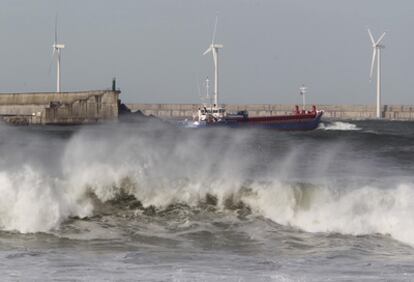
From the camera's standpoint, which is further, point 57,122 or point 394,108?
point 394,108

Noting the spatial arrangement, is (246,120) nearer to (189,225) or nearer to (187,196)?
(187,196)

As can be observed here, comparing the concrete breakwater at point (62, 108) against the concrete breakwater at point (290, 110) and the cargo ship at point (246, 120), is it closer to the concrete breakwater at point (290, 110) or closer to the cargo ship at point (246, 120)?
the cargo ship at point (246, 120)

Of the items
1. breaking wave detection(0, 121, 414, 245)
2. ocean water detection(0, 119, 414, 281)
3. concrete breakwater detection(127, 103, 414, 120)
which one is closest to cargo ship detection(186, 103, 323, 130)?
ocean water detection(0, 119, 414, 281)

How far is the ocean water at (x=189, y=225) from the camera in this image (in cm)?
1213

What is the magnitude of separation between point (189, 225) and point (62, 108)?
68951 mm

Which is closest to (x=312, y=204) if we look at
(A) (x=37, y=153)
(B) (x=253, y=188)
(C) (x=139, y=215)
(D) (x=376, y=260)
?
(B) (x=253, y=188)

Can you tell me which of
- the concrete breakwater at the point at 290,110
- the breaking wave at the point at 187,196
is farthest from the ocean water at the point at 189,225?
the concrete breakwater at the point at 290,110

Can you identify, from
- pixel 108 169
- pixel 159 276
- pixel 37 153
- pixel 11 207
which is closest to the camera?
pixel 159 276

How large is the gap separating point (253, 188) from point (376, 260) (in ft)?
19.9

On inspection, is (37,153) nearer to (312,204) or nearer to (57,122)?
(312,204)

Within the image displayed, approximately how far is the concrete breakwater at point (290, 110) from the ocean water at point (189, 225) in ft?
463

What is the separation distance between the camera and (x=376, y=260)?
13.3 m

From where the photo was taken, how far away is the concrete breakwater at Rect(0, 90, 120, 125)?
266ft

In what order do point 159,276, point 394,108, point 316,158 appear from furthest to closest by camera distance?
1. point 394,108
2. point 316,158
3. point 159,276
